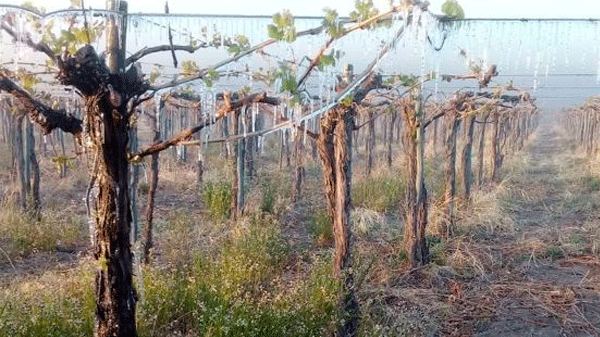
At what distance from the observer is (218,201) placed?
323 inches

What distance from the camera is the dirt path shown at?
4.89 metres

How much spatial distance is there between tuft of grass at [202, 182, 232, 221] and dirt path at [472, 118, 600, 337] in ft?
11.4

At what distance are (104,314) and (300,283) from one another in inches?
71.7

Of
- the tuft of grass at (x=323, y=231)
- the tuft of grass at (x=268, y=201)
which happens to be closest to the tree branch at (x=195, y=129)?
the tuft of grass at (x=323, y=231)

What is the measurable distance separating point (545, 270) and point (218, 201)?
13.9 ft

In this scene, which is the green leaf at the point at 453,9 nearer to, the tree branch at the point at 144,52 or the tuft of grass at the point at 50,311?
the tree branch at the point at 144,52

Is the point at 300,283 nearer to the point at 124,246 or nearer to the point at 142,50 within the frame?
the point at 124,246

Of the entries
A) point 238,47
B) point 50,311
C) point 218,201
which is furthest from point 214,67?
point 218,201

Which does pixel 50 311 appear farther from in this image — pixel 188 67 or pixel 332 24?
pixel 332 24

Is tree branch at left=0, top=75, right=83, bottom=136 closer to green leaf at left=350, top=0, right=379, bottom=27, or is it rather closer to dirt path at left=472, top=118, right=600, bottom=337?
green leaf at left=350, top=0, right=379, bottom=27

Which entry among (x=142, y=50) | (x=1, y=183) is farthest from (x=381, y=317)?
(x=1, y=183)

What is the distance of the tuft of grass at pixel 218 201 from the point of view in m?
8.16

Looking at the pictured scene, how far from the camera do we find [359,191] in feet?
31.1

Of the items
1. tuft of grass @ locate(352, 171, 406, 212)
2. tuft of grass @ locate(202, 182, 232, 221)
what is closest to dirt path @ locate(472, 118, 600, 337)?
tuft of grass @ locate(352, 171, 406, 212)
